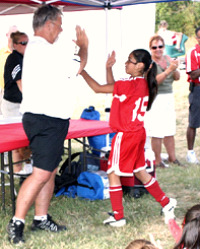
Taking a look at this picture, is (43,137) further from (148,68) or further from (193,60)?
(193,60)

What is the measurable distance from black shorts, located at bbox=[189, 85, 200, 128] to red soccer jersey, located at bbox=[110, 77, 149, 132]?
211 cm

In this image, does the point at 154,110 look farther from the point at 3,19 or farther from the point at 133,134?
the point at 3,19

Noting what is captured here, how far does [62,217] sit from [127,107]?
1.01 metres

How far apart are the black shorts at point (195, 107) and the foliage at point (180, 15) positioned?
19.9 metres

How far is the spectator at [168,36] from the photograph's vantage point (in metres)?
12.9

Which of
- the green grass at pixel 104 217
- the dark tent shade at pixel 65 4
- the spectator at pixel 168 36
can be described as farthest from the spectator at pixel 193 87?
the spectator at pixel 168 36

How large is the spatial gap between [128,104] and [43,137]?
720mm

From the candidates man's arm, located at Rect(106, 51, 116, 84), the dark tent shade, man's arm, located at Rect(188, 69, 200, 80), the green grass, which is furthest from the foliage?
man's arm, located at Rect(106, 51, 116, 84)

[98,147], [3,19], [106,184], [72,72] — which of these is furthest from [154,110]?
[3,19]

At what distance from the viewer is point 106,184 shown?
4.17 metres

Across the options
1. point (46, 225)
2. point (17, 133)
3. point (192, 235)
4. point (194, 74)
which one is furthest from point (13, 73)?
point (192, 235)

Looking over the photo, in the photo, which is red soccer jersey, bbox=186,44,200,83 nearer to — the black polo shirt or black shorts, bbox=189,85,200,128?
black shorts, bbox=189,85,200,128

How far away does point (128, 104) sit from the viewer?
134 inches

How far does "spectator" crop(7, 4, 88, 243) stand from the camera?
294 cm
